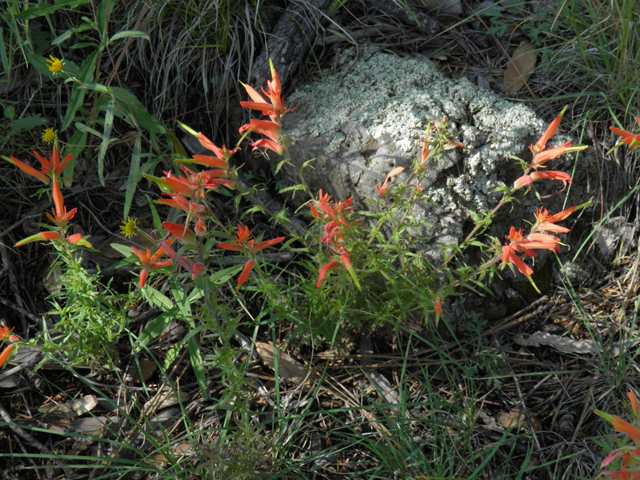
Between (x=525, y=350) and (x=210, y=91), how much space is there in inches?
80.5

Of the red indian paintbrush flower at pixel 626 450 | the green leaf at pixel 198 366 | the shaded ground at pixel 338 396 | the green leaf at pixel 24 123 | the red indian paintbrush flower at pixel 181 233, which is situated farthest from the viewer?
the green leaf at pixel 24 123

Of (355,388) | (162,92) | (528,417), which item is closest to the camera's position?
(528,417)

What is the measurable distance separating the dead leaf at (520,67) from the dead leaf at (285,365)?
5.83 feet

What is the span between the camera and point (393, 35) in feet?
9.12

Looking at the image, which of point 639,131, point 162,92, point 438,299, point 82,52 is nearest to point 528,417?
point 438,299

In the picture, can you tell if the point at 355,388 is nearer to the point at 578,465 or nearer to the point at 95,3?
the point at 578,465

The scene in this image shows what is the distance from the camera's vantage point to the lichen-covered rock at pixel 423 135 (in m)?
2.17

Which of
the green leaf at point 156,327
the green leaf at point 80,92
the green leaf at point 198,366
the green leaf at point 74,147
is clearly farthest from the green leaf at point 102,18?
the green leaf at point 198,366

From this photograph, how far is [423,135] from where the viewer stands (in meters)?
2.21

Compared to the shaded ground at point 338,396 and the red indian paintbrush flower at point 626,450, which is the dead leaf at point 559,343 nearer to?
the shaded ground at point 338,396

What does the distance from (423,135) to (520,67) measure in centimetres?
88

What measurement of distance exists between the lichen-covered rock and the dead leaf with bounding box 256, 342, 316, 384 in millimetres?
763

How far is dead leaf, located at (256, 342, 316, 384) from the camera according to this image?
2.01 metres

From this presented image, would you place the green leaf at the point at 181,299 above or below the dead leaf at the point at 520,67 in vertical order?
below
